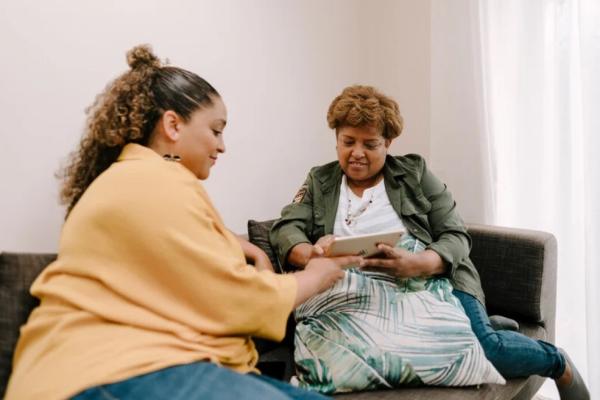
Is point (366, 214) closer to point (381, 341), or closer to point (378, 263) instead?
point (378, 263)

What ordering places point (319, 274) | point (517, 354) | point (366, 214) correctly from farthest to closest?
point (366, 214) < point (517, 354) < point (319, 274)

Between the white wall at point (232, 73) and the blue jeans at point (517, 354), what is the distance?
102 centimetres

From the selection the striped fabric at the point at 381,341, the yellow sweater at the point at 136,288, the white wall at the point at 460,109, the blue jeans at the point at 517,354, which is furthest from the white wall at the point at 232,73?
the blue jeans at the point at 517,354

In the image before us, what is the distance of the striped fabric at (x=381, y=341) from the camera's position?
133 cm

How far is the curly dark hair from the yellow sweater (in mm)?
177

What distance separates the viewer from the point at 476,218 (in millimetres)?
2191

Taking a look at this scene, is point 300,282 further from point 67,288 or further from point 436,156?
point 436,156

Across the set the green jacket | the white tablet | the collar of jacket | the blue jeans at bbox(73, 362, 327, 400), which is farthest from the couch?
the blue jeans at bbox(73, 362, 327, 400)

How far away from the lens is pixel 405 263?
1488 mm

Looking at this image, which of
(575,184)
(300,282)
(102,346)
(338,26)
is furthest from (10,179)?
(575,184)

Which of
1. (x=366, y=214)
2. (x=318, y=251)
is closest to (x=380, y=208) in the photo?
(x=366, y=214)

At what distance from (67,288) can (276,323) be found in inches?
16.4

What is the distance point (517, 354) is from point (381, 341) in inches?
17.2

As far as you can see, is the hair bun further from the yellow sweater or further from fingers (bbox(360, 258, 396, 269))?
fingers (bbox(360, 258, 396, 269))
